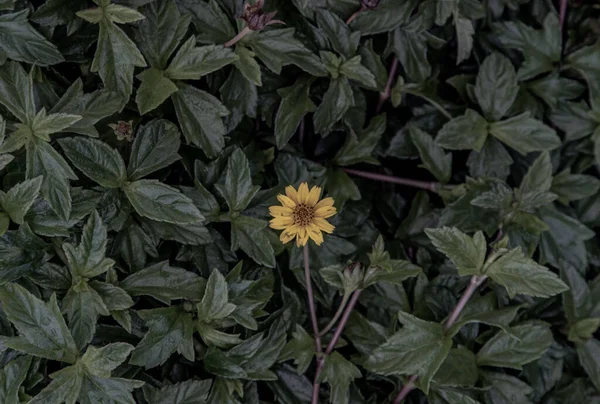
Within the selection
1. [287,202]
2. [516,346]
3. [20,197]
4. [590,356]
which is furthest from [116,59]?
[590,356]

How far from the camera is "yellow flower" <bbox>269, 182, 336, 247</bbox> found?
1211mm

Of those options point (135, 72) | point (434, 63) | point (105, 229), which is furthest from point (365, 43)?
point (105, 229)

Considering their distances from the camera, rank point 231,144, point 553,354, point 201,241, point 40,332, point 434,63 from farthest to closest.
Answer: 1. point 434,63
2. point 553,354
3. point 231,144
4. point 201,241
5. point 40,332

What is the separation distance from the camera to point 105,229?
3.76ft

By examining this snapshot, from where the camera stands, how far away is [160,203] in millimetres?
1183

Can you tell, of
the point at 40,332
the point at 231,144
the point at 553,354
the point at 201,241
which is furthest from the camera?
the point at 553,354

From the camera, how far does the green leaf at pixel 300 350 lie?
1305 mm

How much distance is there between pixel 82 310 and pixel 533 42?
1178 millimetres

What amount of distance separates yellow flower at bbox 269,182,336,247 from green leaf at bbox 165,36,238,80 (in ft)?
0.86

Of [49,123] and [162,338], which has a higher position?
[49,123]

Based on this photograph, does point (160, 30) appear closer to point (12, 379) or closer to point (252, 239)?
point (252, 239)

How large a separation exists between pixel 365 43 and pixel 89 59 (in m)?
0.57

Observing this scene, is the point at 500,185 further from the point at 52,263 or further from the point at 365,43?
the point at 52,263

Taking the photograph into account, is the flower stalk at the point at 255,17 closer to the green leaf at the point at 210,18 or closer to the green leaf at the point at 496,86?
the green leaf at the point at 210,18
